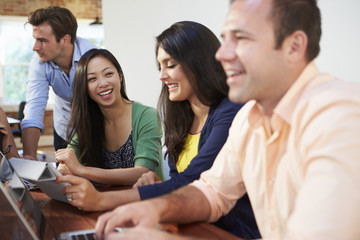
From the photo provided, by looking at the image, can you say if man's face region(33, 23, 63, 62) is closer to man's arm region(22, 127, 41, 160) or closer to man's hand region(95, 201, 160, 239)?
man's arm region(22, 127, 41, 160)

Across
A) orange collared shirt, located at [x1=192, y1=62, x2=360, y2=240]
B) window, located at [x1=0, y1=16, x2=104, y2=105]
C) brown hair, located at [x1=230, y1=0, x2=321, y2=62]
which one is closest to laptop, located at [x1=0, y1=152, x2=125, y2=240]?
orange collared shirt, located at [x1=192, y1=62, x2=360, y2=240]

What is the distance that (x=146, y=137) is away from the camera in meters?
2.06

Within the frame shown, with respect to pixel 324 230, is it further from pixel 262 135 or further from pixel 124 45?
pixel 124 45

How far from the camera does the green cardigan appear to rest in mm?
1971

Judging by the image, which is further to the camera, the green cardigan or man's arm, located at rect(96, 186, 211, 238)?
the green cardigan

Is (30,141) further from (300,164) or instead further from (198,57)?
(300,164)

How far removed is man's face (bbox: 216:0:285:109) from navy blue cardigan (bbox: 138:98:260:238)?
48cm

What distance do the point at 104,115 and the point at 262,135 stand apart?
137 cm

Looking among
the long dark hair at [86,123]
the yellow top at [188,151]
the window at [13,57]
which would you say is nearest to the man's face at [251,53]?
the yellow top at [188,151]

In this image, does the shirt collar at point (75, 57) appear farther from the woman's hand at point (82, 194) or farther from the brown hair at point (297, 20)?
the brown hair at point (297, 20)

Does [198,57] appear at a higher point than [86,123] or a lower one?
higher

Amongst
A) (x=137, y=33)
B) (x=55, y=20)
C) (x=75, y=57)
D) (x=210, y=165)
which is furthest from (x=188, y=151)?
(x=137, y=33)

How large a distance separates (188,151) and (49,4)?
7178mm

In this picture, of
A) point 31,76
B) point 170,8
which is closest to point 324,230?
point 31,76
